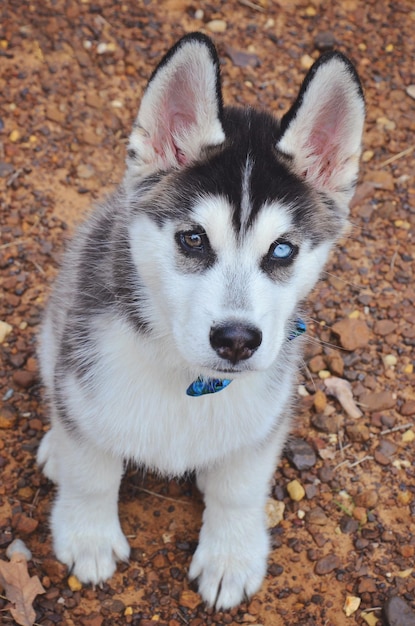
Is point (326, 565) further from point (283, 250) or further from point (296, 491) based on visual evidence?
point (283, 250)

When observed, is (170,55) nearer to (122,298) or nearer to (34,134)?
(122,298)

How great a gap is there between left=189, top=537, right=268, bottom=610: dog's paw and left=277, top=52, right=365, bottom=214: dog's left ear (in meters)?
1.77

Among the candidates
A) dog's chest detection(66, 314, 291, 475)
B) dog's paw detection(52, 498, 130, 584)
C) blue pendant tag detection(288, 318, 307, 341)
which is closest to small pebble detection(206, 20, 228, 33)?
Result: blue pendant tag detection(288, 318, 307, 341)

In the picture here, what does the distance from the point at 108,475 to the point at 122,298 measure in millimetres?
945

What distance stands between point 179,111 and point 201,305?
0.85 m

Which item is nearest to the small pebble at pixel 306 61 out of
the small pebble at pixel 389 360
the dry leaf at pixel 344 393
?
the small pebble at pixel 389 360

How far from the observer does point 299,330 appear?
3676mm

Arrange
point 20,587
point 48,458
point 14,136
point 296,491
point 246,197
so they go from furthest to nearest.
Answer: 1. point 14,136
2. point 296,491
3. point 48,458
4. point 20,587
5. point 246,197

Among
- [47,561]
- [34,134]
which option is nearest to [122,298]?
[47,561]

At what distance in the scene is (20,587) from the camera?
3.91 metres

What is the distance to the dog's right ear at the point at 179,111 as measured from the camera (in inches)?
122

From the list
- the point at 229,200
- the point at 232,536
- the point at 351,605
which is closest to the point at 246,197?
the point at 229,200

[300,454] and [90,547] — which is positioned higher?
[300,454]

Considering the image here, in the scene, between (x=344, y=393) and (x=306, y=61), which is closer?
(x=344, y=393)
